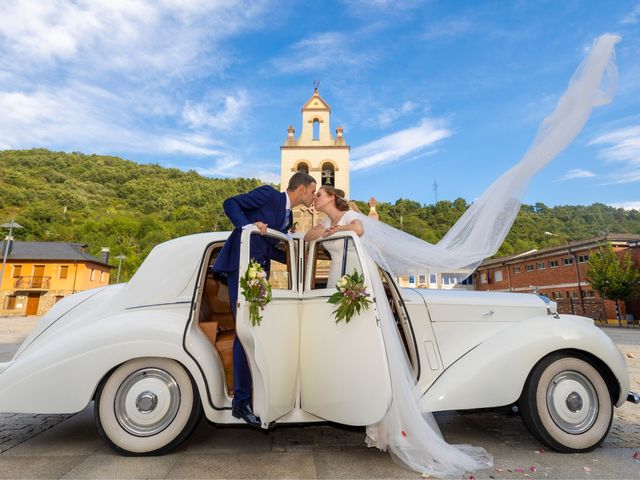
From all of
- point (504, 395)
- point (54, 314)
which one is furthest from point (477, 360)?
point (54, 314)

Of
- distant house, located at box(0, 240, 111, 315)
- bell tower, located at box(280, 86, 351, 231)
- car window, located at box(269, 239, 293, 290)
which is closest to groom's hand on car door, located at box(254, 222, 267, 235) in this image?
car window, located at box(269, 239, 293, 290)

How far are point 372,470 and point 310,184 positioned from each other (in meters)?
2.60

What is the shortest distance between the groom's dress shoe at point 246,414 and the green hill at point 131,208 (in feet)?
120

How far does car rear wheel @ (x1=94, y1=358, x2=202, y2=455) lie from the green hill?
36.7 m

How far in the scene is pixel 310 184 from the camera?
381 cm

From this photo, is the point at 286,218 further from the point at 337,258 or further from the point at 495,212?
the point at 495,212

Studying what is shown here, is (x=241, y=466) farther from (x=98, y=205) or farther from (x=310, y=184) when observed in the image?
(x=98, y=205)

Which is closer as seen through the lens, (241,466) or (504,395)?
(241,466)

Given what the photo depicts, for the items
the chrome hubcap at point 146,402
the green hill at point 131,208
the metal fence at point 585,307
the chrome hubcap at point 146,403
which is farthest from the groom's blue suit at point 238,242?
the green hill at point 131,208

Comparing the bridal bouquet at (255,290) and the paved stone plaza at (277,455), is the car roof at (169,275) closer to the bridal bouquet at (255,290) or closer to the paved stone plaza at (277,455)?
the bridal bouquet at (255,290)

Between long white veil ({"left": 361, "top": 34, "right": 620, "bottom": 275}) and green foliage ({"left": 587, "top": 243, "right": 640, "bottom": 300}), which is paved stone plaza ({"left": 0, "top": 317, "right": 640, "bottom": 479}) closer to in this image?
long white veil ({"left": 361, "top": 34, "right": 620, "bottom": 275})

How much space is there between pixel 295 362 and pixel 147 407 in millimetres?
1320

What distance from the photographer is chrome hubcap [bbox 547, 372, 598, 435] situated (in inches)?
130

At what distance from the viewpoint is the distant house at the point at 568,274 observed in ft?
97.2
